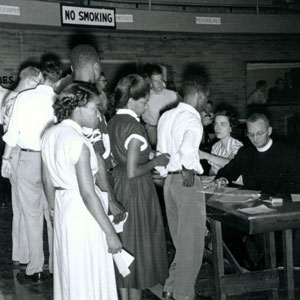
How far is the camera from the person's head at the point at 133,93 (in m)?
3.89

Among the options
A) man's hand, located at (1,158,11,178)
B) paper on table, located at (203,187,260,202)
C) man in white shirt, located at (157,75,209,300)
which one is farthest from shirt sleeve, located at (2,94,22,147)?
paper on table, located at (203,187,260,202)

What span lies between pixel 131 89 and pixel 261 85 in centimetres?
995

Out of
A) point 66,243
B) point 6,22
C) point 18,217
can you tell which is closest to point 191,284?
point 66,243

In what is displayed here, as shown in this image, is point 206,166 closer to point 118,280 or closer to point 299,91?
point 118,280

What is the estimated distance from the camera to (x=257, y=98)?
43.9 ft

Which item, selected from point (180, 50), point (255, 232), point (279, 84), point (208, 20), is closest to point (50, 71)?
point (255, 232)

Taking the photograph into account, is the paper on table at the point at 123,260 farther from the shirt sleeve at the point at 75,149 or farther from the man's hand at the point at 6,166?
the man's hand at the point at 6,166

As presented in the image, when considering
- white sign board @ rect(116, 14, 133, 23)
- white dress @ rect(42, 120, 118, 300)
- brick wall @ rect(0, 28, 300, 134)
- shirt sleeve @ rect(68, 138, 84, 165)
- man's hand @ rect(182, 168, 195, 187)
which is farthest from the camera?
brick wall @ rect(0, 28, 300, 134)

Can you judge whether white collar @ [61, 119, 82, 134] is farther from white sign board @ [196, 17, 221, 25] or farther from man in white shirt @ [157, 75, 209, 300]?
white sign board @ [196, 17, 221, 25]

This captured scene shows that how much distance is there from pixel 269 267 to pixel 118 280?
4.32 ft

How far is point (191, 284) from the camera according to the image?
414cm

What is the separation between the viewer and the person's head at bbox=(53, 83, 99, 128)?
3.07 metres

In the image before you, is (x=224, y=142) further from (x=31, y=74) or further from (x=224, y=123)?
(x=31, y=74)

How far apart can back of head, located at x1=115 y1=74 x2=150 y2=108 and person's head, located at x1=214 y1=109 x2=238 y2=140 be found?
160 cm
